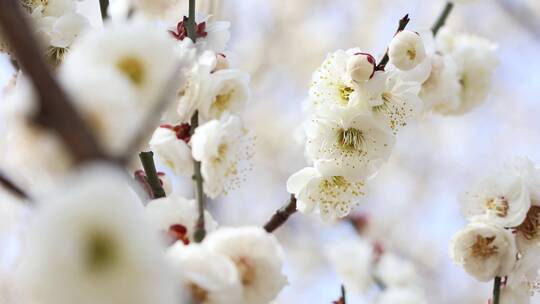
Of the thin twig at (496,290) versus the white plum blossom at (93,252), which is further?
the thin twig at (496,290)

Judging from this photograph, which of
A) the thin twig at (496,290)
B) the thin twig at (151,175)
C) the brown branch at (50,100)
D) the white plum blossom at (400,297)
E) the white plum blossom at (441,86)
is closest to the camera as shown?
the brown branch at (50,100)

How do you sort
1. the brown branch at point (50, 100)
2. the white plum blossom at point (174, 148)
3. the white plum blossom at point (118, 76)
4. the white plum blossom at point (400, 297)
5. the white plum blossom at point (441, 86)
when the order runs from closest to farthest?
the brown branch at point (50, 100)
the white plum blossom at point (118, 76)
the white plum blossom at point (174, 148)
the white plum blossom at point (441, 86)
the white plum blossom at point (400, 297)

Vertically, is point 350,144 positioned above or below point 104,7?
below

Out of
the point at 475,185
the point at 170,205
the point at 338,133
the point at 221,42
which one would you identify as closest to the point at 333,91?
the point at 338,133

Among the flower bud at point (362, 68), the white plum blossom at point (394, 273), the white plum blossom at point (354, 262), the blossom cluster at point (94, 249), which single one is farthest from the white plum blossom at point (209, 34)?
the white plum blossom at point (394, 273)

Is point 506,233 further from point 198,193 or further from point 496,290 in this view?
point 198,193

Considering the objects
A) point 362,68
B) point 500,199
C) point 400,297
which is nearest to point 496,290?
point 500,199

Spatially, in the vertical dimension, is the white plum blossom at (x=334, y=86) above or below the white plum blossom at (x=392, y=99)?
above

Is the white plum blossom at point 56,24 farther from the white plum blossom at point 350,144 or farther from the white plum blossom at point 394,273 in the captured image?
the white plum blossom at point 394,273

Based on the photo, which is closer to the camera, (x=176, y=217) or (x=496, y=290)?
(x=176, y=217)
